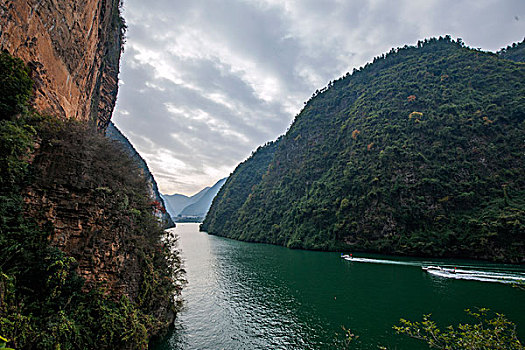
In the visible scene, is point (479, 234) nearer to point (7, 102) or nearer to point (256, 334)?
point (256, 334)

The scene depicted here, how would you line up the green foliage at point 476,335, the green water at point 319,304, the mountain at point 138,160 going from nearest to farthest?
the green foliage at point 476,335 < the green water at point 319,304 < the mountain at point 138,160

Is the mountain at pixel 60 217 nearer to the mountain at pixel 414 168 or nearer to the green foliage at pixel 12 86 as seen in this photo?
the green foliage at pixel 12 86

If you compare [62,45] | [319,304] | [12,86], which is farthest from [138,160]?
[319,304]

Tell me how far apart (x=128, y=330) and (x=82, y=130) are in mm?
8756

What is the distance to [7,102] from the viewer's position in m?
8.76

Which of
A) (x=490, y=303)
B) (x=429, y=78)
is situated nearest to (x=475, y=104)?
(x=429, y=78)

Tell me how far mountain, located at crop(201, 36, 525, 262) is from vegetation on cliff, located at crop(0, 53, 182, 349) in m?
39.8

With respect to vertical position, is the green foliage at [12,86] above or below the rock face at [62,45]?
below

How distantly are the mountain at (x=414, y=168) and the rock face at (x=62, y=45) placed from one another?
43.4 meters

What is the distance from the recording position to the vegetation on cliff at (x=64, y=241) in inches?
301

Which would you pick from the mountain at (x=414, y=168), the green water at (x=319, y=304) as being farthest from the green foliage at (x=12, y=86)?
the mountain at (x=414, y=168)

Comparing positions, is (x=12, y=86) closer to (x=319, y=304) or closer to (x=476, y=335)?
(x=476, y=335)

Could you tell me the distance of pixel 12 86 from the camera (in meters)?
8.81

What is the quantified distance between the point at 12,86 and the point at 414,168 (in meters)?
50.5
